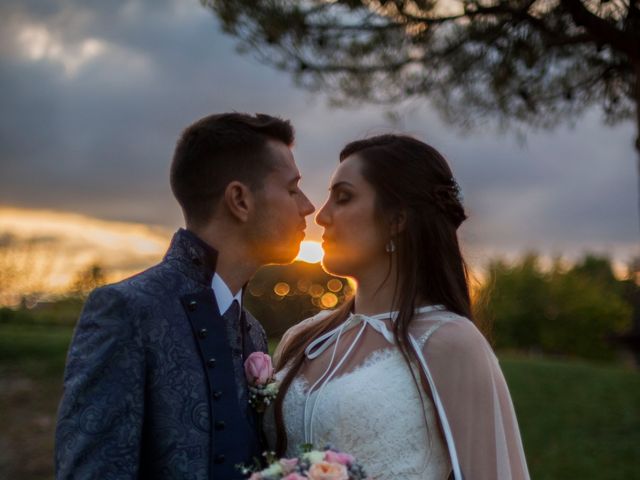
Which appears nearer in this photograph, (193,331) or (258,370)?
(193,331)

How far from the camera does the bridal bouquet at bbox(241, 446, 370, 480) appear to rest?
2.28 m

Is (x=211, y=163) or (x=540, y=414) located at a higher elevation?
(x=211, y=163)

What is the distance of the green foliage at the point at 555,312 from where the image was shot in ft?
152

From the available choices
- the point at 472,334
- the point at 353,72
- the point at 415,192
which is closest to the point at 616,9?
the point at 353,72

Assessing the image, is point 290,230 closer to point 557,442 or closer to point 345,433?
point 345,433

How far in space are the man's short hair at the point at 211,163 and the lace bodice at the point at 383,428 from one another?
3.16 feet

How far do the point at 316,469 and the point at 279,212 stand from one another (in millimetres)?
1166

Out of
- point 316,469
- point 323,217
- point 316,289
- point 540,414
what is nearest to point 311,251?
point 323,217

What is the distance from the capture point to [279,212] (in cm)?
313

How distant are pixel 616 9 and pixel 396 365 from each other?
14.4 ft

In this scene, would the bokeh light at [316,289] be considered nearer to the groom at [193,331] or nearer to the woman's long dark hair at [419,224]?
the woman's long dark hair at [419,224]

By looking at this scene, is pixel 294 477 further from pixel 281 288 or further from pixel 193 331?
pixel 281 288

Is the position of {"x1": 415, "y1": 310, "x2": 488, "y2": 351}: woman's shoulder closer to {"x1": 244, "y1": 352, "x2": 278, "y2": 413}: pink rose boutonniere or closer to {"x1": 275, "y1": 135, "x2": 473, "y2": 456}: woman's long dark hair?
{"x1": 275, "y1": 135, "x2": 473, "y2": 456}: woman's long dark hair

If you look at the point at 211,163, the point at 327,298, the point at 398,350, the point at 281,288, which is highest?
the point at 281,288
